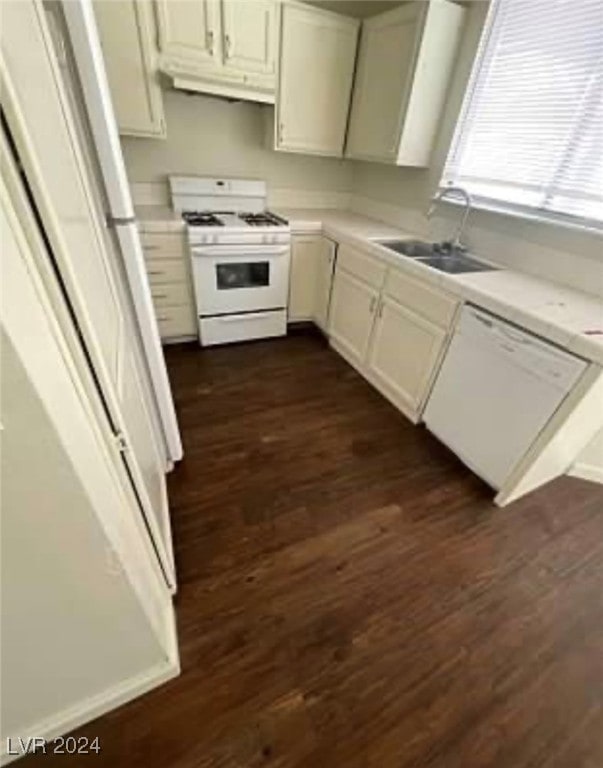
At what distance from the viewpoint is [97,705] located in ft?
3.45

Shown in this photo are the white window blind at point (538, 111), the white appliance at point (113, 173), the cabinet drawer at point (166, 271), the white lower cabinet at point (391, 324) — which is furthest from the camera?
the cabinet drawer at point (166, 271)

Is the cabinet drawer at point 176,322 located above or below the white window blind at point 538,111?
below

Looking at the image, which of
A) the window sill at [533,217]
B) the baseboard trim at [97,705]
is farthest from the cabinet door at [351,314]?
the baseboard trim at [97,705]

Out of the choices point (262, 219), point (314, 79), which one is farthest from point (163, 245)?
point (314, 79)

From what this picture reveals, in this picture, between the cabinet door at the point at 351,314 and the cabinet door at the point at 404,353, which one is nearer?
the cabinet door at the point at 404,353

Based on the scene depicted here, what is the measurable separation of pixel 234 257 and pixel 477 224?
5.20ft

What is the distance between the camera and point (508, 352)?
5.44 feet

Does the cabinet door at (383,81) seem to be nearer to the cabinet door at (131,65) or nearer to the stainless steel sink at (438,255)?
the stainless steel sink at (438,255)

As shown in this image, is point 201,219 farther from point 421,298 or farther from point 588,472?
point 588,472

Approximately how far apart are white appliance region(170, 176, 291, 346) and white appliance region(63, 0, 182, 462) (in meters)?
1.22

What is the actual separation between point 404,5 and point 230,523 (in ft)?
10.2

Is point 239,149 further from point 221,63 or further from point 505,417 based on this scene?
point 505,417

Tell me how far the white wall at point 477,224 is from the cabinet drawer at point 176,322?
1.76 m

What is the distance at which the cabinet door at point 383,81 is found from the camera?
2.27 meters
